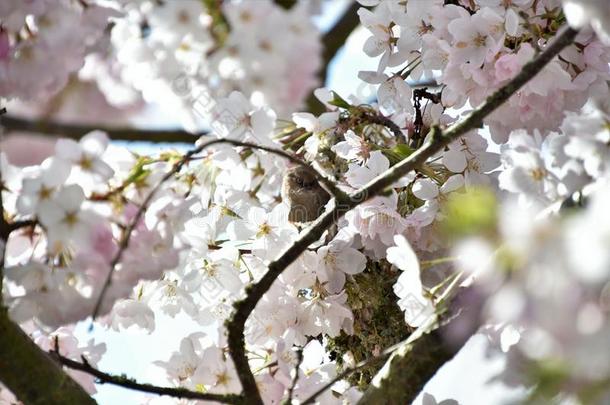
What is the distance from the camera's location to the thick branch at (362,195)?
1.18 meters

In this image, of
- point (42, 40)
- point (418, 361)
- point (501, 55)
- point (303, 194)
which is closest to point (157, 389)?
point (418, 361)

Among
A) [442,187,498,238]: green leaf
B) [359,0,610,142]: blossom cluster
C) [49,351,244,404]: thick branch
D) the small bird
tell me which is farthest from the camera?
the small bird

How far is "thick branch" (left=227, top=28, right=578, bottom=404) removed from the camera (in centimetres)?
118

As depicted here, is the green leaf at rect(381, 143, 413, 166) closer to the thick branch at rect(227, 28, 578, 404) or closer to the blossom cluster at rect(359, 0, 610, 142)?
the blossom cluster at rect(359, 0, 610, 142)

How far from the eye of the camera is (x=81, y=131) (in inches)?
47.6

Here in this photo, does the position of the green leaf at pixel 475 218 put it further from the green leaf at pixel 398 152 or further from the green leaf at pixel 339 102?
the green leaf at pixel 339 102

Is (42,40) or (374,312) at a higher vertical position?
(42,40)

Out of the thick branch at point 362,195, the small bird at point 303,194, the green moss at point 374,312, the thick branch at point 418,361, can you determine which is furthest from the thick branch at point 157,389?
the small bird at point 303,194

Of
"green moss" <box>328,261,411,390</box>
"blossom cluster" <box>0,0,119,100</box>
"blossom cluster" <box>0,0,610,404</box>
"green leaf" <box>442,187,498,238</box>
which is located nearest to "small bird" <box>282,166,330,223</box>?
"blossom cluster" <box>0,0,610,404</box>

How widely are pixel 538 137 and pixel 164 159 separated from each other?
47 cm

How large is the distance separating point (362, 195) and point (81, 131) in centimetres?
35

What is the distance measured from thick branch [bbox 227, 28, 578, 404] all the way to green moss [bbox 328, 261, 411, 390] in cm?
41

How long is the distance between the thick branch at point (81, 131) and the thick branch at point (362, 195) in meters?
0.27

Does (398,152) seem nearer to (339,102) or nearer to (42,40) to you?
(339,102)
